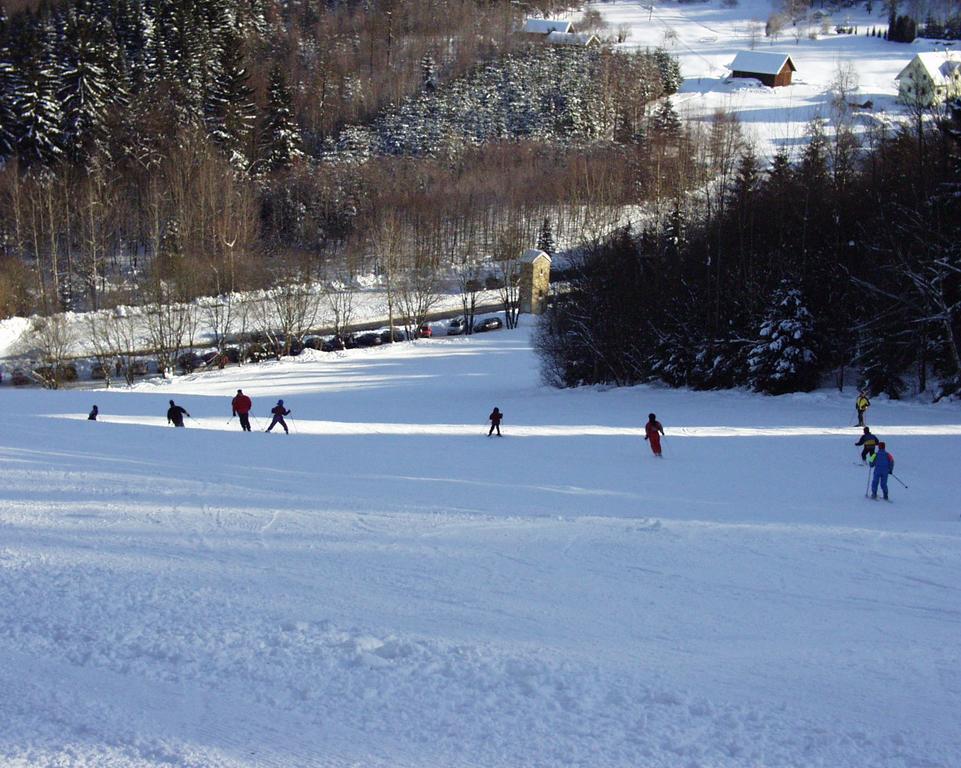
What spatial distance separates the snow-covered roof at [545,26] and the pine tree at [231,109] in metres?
56.3

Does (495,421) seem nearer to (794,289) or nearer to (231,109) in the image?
(794,289)

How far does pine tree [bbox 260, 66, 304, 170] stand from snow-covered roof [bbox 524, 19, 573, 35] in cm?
5634

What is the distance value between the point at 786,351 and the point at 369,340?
1111 inches

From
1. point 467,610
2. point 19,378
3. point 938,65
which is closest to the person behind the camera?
point 467,610

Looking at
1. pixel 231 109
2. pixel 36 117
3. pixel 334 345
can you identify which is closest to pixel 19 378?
pixel 334 345

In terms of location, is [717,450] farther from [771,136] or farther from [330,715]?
[771,136]

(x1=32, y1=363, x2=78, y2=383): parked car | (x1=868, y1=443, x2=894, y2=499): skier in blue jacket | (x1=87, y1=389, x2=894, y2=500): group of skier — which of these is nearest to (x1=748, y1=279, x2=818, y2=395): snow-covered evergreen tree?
(x1=87, y1=389, x2=894, y2=500): group of skier

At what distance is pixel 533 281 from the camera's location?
5719 centimetres

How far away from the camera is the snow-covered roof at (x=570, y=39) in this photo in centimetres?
11244

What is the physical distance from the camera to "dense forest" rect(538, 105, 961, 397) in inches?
1013

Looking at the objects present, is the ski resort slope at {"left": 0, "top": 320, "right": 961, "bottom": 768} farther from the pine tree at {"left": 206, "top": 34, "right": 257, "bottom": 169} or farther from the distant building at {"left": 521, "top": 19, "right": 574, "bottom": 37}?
the distant building at {"left": 521, "top": 19, "right": 574, "bottom": 37}

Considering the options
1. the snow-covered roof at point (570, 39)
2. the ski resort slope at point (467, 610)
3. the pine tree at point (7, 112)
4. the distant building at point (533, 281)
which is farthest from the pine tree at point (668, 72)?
the ski resort slope at point (467, 610)

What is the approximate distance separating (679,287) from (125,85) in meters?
55.6

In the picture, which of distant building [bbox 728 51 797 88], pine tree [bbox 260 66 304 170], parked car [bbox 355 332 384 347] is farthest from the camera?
distant building [bbox 728 51 797 88]
